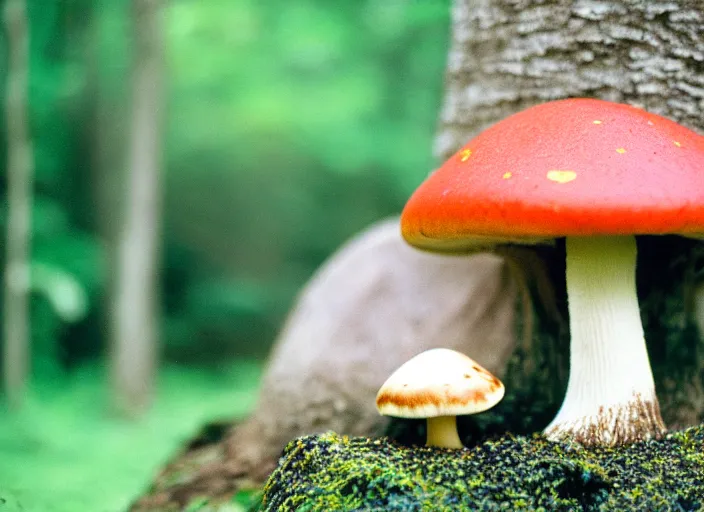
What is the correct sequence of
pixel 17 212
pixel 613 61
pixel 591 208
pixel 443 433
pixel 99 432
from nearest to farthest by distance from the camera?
pixel 591 208 < pixel 443 433 < pixel 613 61 < pixel 17 212 < pixel 99 432

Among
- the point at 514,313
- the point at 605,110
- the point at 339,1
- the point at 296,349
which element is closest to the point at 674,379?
the point at 514,313

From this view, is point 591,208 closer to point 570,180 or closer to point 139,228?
point 570,180

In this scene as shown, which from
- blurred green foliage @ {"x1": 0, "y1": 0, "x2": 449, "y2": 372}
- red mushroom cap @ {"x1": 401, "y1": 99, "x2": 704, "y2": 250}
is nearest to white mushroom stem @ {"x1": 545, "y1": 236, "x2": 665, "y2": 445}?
red mushroom cap @ {"x1": 401, "y1": 99, "x2": 704, "y2": 250}

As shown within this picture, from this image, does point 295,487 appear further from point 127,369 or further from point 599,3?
point 127,369

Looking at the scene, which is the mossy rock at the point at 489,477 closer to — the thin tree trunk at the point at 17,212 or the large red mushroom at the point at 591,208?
the large red mushroom at the point at 591,208

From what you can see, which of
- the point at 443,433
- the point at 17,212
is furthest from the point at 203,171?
the point at 443,433
